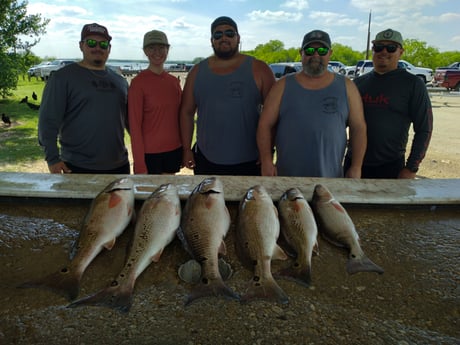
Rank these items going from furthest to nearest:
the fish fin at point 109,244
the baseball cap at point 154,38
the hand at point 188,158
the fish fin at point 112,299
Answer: the hand at point 188,158, the baseball cap at point 154,38, the fish fin at point 109,244, the fish fin at point 112,299

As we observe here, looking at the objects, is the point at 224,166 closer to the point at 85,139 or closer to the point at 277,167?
the point at 277,167

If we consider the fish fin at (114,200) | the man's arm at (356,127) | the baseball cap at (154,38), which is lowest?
the fish fin at (114,200)

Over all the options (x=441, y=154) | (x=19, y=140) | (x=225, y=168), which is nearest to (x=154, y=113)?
(x=225, y=168)

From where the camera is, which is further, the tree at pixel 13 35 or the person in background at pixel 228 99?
the tree at pixel 13 35

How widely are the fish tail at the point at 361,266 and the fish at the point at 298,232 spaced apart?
A: 19 cm

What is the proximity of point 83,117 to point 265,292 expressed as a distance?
2730 millimetres

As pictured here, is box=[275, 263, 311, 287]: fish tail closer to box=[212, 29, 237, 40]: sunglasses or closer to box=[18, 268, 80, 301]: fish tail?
box=[18, 268, 80, 301]: fish tail

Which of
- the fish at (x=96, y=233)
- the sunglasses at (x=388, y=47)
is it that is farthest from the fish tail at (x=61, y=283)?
the sunglasses at (x=388, y=47)

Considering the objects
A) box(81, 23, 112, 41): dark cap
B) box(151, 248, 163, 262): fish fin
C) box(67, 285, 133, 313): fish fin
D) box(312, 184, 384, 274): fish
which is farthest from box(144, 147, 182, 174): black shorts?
box(67, 285, 133, 313): fish fin

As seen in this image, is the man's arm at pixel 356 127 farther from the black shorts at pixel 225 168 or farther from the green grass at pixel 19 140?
the green grass at pixel 19 140

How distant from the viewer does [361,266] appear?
1.77 metres

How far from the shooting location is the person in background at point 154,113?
348cm

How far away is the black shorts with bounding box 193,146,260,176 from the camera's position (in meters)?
3.53

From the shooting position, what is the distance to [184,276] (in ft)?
5.60
